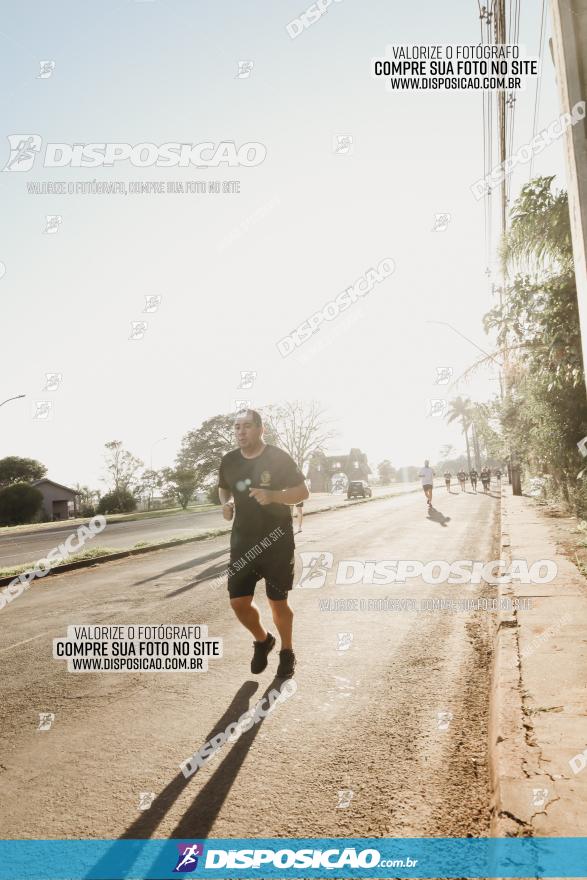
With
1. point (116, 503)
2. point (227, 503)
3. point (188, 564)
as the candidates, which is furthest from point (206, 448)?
point (227, 503)

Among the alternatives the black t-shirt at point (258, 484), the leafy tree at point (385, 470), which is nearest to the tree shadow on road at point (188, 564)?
the black t-shirt at point (258, 484)

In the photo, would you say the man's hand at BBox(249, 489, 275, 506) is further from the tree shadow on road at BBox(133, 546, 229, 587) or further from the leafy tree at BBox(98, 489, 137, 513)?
the leafy tree at BBox(98, 489, 137, 513)

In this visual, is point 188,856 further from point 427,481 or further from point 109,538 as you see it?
point 427,481

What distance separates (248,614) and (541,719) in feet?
6.88

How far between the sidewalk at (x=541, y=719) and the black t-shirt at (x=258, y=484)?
1.97 meters

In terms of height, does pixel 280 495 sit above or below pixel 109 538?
above

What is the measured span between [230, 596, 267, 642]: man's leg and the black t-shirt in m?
0.45

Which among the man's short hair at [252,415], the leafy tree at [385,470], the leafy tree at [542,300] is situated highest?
the leafy tree at [542,300]

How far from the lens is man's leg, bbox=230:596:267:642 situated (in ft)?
13.1

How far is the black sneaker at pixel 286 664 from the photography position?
4082mm

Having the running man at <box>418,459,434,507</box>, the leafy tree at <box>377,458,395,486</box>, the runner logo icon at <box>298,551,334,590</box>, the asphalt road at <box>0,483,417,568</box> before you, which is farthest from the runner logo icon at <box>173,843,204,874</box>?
the leafy tree at <box>377,458,395,486</box>

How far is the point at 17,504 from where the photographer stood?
155 ft

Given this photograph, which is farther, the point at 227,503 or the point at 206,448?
the point at 206,448

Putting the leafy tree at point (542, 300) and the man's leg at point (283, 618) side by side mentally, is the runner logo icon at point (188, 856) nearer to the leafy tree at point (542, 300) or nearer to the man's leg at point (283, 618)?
the man's leg at point (283, 618)
